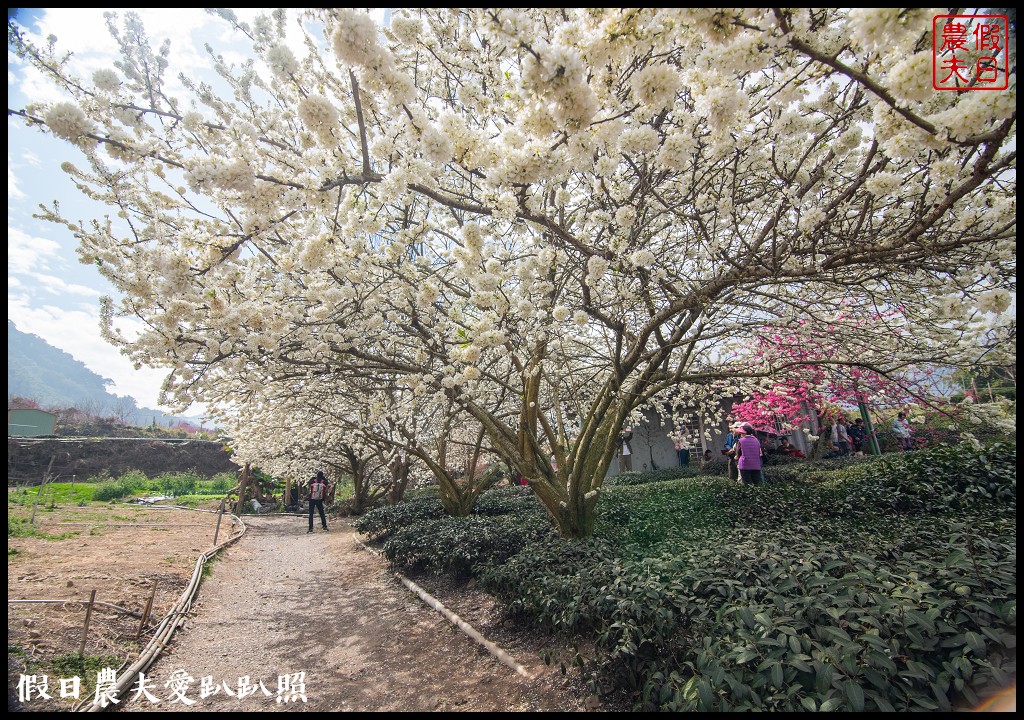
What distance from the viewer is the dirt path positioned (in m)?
3.03

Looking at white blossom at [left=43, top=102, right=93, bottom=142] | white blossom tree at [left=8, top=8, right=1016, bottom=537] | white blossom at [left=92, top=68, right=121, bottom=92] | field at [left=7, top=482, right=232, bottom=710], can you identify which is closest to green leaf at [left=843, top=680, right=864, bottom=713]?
white blossom tree at [left=8, top=8, right=1016, bottom=537]

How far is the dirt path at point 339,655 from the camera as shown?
303 cm

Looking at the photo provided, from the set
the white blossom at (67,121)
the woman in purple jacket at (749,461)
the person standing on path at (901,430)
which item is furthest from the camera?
the person standing on path at (901,430)

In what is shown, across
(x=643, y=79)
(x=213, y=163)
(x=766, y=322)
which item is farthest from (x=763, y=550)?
(x=213, y=163)

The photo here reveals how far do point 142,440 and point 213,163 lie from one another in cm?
3044

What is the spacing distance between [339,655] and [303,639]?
713mm

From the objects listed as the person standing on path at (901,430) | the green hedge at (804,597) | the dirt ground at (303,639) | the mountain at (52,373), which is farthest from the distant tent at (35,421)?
the mountain at (52,373)

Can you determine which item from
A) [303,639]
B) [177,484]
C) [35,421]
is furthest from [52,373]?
[303,639]

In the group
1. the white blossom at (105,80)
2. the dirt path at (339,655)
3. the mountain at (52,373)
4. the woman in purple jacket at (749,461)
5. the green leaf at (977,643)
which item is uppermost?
the mountain at (52,373)

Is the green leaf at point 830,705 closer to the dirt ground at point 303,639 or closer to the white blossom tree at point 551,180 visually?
the dirt ground at point 303,639

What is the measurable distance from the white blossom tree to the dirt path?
2028 millimetres

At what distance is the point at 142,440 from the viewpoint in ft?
82.8

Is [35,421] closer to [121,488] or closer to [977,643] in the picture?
[121,488]

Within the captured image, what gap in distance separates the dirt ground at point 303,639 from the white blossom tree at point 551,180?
76.2 inches
